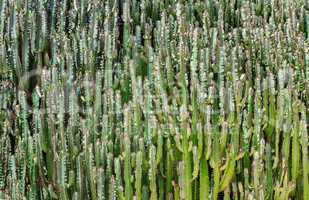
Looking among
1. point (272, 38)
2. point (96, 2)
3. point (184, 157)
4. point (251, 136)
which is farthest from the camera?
point (96, 2)

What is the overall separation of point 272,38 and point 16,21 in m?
0.98

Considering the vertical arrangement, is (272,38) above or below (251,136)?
above

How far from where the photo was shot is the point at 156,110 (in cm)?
207

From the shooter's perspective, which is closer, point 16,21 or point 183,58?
point 183,58

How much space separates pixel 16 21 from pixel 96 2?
13.6 inches

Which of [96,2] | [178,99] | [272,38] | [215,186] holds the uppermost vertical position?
[96,2]

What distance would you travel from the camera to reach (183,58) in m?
2.24

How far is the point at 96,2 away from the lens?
2742mm

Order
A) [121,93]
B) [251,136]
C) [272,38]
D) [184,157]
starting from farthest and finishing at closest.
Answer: [272,38] < [121,93] < [251,136] < [184,157]

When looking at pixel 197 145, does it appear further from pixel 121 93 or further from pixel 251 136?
pixel 121 93

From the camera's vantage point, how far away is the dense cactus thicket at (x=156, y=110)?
76.4 inches

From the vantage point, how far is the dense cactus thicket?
1941 mm

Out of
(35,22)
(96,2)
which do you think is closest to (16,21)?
(35,22)

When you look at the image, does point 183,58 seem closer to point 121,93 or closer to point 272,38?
point 121,93
